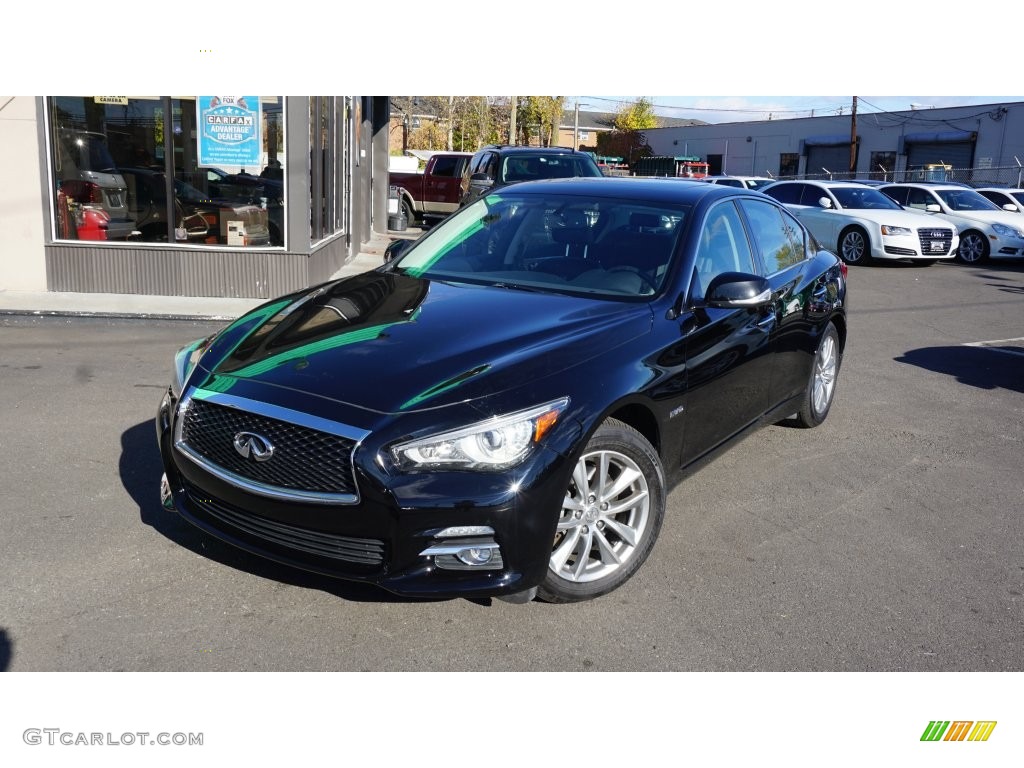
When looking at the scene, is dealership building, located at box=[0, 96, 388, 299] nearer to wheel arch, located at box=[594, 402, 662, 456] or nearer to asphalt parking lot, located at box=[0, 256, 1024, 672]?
asphalt parking lot, located at box=[0, 256, 1024, 672]

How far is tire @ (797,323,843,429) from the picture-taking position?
6227mm

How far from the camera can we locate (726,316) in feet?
15.4

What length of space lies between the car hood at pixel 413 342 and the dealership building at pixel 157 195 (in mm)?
6793

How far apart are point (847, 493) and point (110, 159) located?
30.2ft

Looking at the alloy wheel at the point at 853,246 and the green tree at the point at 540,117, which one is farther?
the green tree at the point at 540,117

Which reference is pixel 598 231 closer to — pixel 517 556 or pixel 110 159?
pixel 517 556

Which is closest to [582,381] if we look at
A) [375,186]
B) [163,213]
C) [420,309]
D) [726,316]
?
[420,309]

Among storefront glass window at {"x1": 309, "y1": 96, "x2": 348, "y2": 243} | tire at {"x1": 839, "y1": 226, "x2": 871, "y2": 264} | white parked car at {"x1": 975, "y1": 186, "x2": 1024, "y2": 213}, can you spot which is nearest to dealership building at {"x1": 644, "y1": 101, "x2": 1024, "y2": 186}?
white parked car at {"x1": 975, "y1": 186, "x2": 1024, "y2": 213}

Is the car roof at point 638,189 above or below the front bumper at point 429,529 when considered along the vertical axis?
above

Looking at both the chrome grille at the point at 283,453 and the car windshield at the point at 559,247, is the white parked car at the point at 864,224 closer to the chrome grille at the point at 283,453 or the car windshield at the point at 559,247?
the car windshield at the point at 559,247

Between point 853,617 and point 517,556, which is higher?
point 517,556

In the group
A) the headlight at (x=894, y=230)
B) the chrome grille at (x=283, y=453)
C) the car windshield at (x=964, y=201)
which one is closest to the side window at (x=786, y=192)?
the headlight at (x=894, y=230)

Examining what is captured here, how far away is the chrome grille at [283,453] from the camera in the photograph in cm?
333

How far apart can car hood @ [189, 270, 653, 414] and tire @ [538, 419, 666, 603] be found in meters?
0.41
